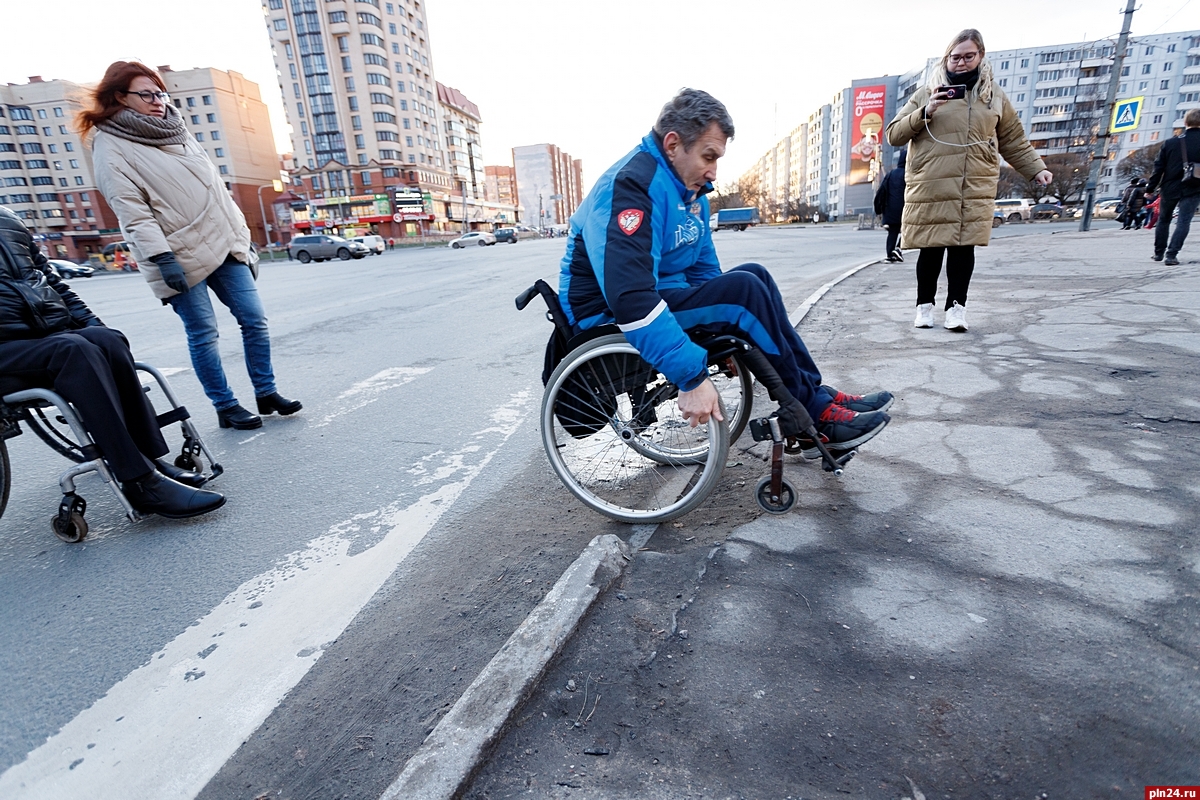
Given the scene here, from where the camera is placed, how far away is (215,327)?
12.5 feet

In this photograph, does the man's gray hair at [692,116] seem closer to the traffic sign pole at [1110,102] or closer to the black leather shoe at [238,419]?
the black leather shoe at [238,419]

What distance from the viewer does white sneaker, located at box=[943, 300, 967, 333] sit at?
4.86 metres

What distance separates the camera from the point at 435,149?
286 ft

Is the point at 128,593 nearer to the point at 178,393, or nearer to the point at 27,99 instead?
the point at 178,393

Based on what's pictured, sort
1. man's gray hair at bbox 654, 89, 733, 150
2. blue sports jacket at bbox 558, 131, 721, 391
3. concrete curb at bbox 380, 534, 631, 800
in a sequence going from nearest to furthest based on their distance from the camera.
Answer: concrete curb at bbox 380, 534, 631, 800 → blue sports jacket at bbox 558, 131, 721, 391 → man's gray hair at bbox 654, 89, 733, 150

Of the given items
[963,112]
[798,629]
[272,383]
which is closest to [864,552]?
[798,629]

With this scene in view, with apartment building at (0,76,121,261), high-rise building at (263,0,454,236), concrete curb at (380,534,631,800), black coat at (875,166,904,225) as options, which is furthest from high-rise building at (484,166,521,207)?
concrete curb at (380,534,631,800)

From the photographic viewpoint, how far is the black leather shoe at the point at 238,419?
12.4 feet

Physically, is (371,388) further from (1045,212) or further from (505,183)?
(505,183)

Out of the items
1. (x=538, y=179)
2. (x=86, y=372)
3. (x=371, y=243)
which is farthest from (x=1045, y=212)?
(x=538, y=179)

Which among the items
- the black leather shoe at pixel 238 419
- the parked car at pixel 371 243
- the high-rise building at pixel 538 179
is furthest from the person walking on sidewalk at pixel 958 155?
the high-rise building at pixel 538 179

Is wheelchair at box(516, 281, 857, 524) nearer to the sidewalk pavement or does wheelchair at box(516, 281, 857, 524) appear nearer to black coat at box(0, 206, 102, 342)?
the sidewalk pavement

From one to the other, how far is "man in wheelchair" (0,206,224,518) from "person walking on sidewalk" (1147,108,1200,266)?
34.5 ft

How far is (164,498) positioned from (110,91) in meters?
2.36
